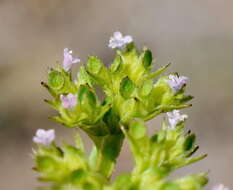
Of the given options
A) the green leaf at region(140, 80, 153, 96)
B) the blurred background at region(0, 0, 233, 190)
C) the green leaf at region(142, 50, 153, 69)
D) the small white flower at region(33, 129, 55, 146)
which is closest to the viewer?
the small white flower at region(33, 129, 55, 146)

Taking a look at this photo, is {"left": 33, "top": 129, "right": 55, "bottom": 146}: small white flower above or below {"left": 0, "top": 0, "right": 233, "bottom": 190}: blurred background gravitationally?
below

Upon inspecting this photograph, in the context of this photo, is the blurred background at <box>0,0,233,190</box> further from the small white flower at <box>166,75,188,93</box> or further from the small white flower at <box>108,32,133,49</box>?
the small white flower at <box>166,75,188,93</box>

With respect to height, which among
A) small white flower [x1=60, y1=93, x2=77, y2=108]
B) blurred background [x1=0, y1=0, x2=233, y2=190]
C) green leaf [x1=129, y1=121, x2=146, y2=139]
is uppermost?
blurred background [x1=0, y1=0, x2=233, y2=190]

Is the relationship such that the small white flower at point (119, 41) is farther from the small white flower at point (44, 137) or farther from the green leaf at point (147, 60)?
the small white flower at point (44, 137)

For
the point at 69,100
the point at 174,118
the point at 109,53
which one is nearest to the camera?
the point at 69,100

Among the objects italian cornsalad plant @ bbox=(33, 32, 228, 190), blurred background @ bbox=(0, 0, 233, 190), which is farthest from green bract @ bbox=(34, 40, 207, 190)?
blurred background @ bbox=(0, 0, 233, 190)

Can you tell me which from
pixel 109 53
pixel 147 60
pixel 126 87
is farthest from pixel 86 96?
pixel 109 53

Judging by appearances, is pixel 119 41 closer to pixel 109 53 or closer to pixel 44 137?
pixel 44 137
